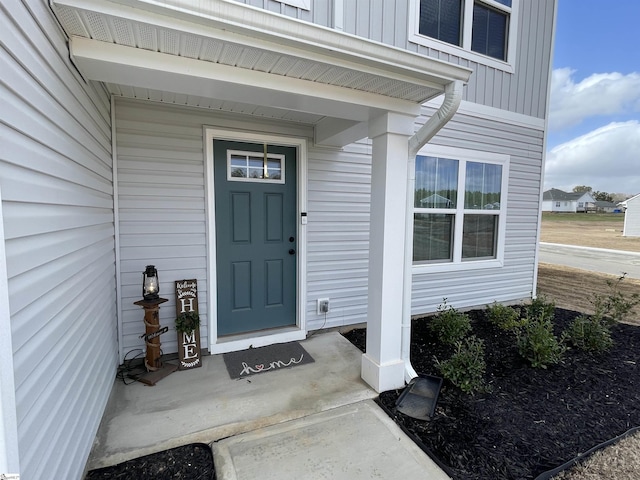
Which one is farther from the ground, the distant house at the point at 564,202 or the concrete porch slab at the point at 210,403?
the distant house at the point at 564,202

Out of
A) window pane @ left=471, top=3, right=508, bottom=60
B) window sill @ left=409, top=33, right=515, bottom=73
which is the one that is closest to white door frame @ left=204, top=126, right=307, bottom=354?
window sill @ left=409, top=33, right=515, bottom=73

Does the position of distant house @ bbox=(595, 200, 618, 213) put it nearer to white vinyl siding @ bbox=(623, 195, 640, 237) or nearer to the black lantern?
white vinyl siding @ bbox=(623, 195, 640, 237)

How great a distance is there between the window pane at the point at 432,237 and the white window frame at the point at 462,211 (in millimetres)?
65

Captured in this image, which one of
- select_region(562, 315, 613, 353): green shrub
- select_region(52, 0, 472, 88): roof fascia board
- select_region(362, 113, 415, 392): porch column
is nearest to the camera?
select_region(52, 0, 472, 88): roof fascia board

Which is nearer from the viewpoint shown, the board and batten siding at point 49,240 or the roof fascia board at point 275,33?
the board and batten siding at point 49,240

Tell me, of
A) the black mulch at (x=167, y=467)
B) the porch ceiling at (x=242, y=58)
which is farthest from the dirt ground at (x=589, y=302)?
the porch ceiling at (x=242, y=58)

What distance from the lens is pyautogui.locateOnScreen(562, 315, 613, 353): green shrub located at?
3.16m

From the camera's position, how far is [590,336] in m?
3.18

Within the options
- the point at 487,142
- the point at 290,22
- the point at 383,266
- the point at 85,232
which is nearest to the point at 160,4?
the point at 290,22

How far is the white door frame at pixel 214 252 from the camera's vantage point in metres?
2.92

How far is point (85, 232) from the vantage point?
179cm

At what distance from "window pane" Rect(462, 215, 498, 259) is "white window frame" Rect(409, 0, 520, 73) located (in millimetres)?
2068

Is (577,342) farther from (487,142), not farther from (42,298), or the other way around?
(42,298)

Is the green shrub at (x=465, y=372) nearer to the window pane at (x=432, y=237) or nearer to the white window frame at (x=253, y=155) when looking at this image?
the window pane at (x=432, y=237)
